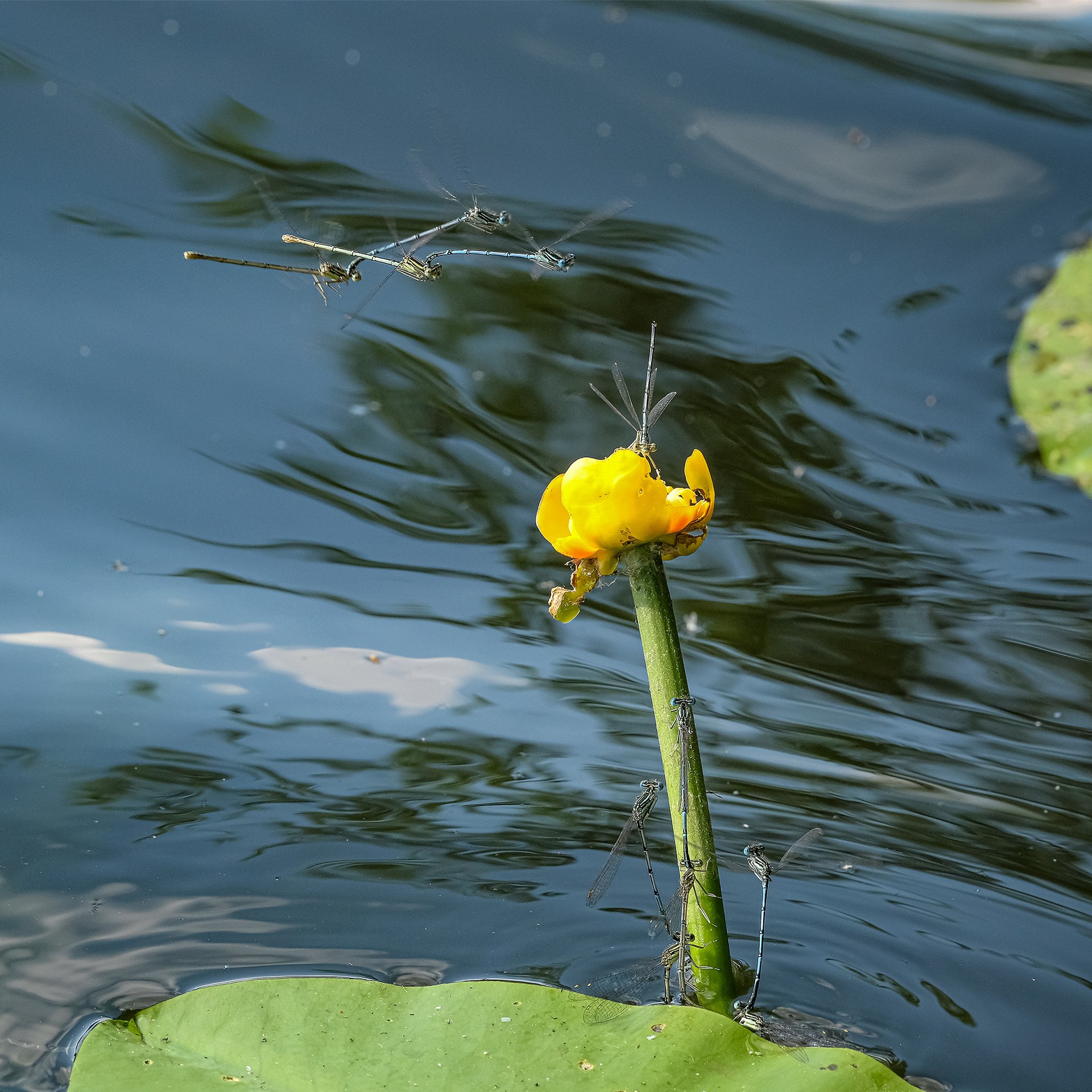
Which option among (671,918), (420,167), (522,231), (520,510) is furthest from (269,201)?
(671,918)

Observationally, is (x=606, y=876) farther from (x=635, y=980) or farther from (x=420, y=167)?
(x=420, y=167)

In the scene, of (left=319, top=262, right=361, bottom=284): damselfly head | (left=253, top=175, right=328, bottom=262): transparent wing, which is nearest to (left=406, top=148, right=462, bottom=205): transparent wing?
(left=253, top=175, right=328, bottom=262): transparent wing

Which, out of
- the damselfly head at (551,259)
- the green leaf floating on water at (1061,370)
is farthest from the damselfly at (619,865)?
the green leaf floating on water at (1061,370)

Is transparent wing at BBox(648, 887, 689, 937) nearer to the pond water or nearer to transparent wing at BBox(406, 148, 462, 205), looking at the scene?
the pond water

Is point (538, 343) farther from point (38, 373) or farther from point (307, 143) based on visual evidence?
point (38, 373)

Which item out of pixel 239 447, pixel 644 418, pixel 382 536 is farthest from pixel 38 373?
pixel 644 418

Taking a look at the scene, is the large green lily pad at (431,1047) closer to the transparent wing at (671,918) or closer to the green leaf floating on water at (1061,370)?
the transparent wing at (671,918)
